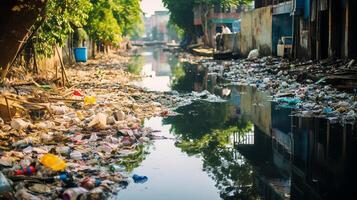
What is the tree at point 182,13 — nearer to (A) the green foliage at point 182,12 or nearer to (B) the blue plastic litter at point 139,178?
(A) the green foliage at point 182,12

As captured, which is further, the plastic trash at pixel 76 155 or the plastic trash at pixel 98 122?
the plastic trash at pixel 98 122

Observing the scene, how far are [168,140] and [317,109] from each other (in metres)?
3.40

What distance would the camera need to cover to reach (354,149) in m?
6.04

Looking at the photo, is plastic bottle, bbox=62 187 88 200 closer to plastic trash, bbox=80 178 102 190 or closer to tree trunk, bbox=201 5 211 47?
plastic trash, bbox=80 178 102 190

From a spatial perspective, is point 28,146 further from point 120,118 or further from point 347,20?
point 347,20

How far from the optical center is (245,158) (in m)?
5.99

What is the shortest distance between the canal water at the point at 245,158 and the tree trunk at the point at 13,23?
112 inches

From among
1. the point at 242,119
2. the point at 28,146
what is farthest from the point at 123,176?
the point at 242,119

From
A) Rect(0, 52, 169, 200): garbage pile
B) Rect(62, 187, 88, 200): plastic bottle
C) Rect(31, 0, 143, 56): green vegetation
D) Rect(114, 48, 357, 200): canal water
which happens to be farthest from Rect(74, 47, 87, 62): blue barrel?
Rect(62, 187, 88, 200): plastic bottle

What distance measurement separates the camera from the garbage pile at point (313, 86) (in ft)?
28.5

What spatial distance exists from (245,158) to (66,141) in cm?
249

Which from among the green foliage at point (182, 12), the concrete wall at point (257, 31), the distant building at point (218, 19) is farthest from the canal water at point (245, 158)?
the green foliage at point (182, 12)

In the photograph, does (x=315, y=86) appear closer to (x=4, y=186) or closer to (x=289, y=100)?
(x=289, y=100)

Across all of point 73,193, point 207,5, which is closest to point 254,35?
point 207,5
